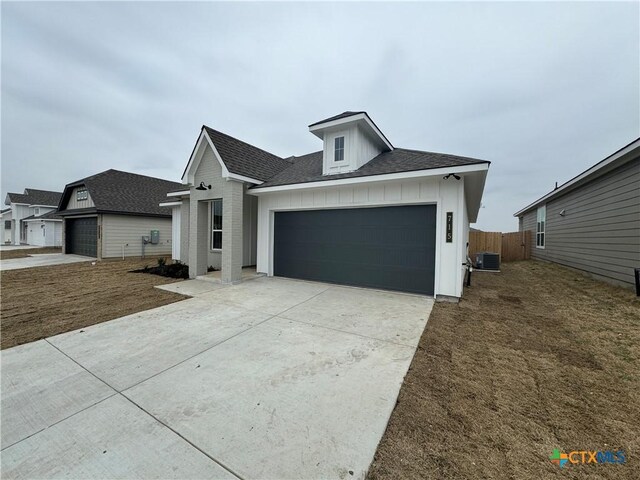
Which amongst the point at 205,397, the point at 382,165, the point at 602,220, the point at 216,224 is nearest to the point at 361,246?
the point at 382,165

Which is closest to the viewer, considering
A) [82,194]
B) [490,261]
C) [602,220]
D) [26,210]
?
[602,220]

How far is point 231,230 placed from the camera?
7.70m

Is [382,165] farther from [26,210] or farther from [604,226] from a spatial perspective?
[26,210]

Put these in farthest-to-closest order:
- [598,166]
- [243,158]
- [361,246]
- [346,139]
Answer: [243,158], [346,139], [598,166], [361,246]

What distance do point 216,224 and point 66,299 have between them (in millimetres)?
5051

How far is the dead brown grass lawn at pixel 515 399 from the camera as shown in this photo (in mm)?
1741

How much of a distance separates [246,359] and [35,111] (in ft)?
73.2

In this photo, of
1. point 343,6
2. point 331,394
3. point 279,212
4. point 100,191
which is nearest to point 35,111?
point 100,191

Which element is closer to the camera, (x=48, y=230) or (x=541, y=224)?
(x=541, y=224)

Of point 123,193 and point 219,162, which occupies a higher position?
point 123,193

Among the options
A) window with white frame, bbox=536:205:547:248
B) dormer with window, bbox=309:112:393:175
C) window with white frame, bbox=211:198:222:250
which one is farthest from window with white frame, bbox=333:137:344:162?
window with white frame, bbox=536:205:547:248

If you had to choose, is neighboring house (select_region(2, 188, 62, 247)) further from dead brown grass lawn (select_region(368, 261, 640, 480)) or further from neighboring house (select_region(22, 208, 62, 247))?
dead brown grass lawn (select_region(368, 261, 640, 480))

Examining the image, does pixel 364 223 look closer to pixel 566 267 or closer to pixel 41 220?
pixel 566 267

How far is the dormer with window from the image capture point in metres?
7.81
